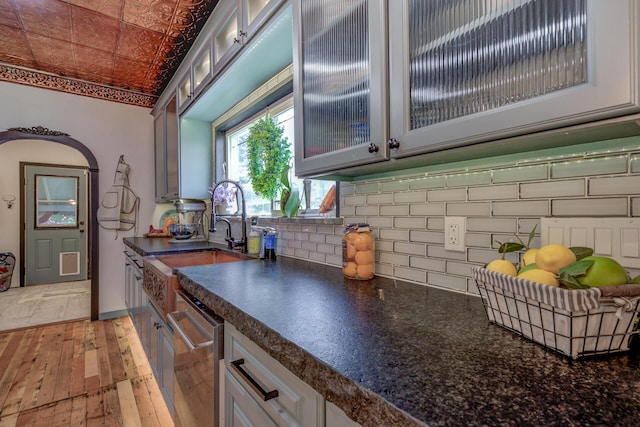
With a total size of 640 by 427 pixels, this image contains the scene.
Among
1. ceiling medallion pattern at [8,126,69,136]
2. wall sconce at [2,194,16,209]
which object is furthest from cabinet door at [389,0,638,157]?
wall sconce at [2,194,16,209]

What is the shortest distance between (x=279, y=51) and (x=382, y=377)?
5.50 ft

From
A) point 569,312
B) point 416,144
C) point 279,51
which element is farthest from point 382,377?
point 279,51

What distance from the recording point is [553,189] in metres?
0.82

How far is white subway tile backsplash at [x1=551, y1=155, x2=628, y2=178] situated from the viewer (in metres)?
0.72

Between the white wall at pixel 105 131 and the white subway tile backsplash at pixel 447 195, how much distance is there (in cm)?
373

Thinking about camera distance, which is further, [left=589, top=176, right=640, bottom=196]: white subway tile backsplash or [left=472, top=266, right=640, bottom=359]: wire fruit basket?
[left=589, top=176, right=640, bottom=196]: white subway tile backsplash

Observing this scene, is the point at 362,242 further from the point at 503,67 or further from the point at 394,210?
the point at 503,67

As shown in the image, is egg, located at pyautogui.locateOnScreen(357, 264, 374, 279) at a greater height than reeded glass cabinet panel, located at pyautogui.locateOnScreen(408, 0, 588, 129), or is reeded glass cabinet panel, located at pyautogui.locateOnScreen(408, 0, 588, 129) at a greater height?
reeded glass cabinet panel, located at pyautogui.locateOnScreen(408, 0, 588, 129)

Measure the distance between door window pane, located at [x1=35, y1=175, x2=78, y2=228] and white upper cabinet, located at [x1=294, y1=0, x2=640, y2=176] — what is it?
6358mm

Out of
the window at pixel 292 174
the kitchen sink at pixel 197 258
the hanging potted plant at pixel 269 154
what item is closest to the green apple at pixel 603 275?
the window at pixel 292 174

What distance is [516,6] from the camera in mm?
638

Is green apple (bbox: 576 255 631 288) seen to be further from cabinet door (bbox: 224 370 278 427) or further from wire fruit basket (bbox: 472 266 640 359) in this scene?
cabinet door (bbox: 224 370 278 427)

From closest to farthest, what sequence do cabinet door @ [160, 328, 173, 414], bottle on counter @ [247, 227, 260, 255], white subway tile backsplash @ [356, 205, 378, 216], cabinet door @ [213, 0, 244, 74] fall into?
1. white subway tile backsplash @ [356, 205, 378, 216]
2. cabinet door @ [160, 328, 173, 414]
3. cabinet door @ [213, 0, 244, 74]
4. bottle on counter @ [247, 227, 260, 255]

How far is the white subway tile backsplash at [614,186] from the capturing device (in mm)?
705
